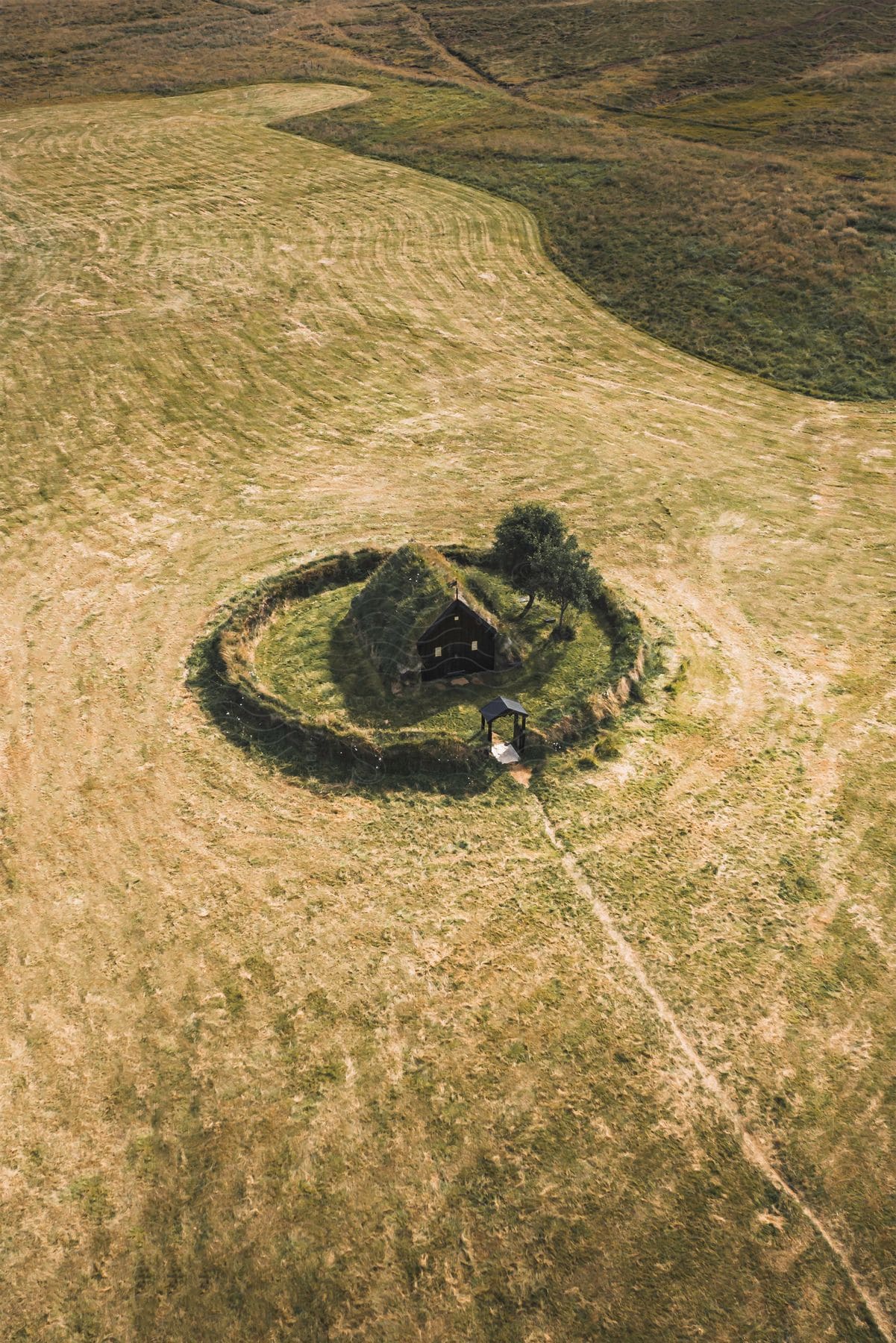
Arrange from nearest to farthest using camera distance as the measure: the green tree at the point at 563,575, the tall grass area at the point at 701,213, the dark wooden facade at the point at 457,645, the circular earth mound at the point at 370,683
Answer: the circular earth mound at the point at 370,683
the dark wooden facade at the point at 457,645
the green tree at the point at 563,575
the tall grass area at the point at 701,213

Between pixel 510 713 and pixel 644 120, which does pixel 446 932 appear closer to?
pixel 510 713

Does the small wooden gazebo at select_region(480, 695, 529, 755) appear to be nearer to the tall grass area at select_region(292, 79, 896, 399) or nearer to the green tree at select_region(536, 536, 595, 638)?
the green tree at select_region(536, 536, 595, 638)

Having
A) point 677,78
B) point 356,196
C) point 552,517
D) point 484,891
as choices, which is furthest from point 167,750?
point 677,78

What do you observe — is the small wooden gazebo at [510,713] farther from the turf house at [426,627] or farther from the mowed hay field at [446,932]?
the turf house at [426,627]

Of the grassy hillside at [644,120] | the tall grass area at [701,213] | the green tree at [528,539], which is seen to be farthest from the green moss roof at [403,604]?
the grassy hillside at [644,120]

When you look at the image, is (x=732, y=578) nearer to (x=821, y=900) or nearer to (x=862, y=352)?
(x=821, y=900)
